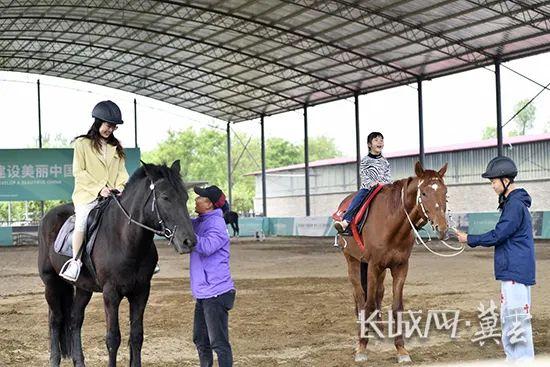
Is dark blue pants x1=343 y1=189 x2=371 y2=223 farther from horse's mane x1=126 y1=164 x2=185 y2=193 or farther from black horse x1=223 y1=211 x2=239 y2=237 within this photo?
black horse x1=223 y1=211 x2=239 y2=237

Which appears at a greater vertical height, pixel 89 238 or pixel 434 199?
pixel 434 199

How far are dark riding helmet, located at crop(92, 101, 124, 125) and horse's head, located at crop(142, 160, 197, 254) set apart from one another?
73cm

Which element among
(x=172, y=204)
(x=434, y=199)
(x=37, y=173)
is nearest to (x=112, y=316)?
(x=172, y=204)

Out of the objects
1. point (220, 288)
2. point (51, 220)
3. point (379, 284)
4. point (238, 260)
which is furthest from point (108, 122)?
point (238, 260)

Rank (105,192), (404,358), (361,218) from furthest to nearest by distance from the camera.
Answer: (361,218) → (404,358) → (105,192)

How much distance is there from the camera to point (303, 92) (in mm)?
39750

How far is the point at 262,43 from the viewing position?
33438mm

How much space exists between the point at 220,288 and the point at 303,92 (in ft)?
114

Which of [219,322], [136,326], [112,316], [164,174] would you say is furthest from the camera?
[136,326]

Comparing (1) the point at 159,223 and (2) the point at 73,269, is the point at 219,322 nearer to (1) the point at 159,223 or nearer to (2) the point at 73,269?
(1) the point at 159,223

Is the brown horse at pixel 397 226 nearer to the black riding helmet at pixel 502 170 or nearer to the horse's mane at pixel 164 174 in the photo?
the black riding helmet at pixel 502 170

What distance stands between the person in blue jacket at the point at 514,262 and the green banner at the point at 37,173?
103 ft

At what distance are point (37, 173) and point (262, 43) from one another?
1333cm

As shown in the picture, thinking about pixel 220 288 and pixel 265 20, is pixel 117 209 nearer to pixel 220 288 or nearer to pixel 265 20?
pixel 220 288
